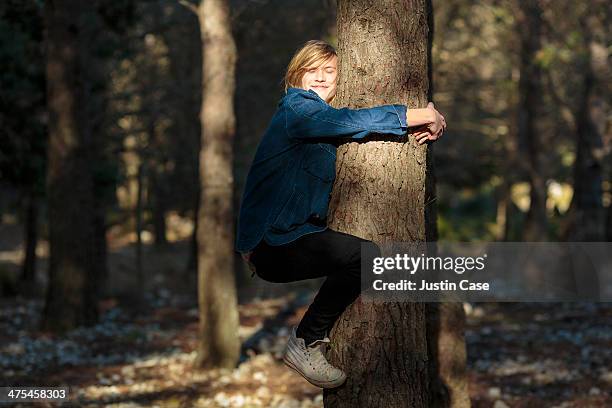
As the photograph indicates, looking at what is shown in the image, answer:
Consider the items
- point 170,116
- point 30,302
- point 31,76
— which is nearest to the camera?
point 31,76

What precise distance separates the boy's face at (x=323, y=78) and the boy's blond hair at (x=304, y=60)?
2 cm

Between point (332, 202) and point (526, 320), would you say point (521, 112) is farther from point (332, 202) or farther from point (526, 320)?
point (332, 202)

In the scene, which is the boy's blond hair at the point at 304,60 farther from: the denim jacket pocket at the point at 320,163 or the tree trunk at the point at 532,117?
the tree trunk at the point at 532,117

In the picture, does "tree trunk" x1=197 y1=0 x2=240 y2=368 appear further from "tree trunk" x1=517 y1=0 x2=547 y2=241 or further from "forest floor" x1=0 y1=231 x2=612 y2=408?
"tree trunk" x1=517 y1=0 x2=547 y2=241

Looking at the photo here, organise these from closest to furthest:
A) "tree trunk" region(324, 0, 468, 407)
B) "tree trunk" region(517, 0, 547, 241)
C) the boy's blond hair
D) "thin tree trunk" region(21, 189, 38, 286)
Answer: "tree trunk" region(324, 0, 468, 407)
the boy's blond hair
"thin tree trunk" region(21, 189, 38, 286)
"tree trunk" region(517, 0, 547, 241)

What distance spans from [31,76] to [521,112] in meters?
13.7

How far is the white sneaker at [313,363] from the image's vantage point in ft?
16.5

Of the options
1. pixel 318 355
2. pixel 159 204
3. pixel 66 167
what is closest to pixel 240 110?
pixel 159 204

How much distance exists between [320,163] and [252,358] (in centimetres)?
904

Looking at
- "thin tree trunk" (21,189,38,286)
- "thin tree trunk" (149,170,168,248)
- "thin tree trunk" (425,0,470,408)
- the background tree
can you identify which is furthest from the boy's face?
"thin tree trunk" (149,170,168,248)

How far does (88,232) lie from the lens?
17.2 m

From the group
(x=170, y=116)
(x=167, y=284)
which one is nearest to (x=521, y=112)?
(x=170, y=116)

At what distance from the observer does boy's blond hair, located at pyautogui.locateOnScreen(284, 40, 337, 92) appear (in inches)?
205

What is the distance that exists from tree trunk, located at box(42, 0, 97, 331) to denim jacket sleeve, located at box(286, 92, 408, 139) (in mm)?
12570
